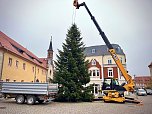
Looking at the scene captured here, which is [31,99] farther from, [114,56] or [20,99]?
[114,56]

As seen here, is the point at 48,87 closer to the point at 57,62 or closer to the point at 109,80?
the point at 57,62

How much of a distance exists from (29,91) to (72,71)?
6.04 m

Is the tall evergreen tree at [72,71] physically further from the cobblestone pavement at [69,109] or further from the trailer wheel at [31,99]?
the cobblestone pavement at [69,109]

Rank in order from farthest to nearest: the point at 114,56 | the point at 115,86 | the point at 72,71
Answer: the point at 72,71
the point at 115,86
the point at 114,56

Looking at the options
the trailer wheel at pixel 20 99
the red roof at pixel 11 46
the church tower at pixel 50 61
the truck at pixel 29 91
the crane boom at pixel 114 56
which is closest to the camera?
the truck at pixel 29 91

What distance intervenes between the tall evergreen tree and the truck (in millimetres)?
2546

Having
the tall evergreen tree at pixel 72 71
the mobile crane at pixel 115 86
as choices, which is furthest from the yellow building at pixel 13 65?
the mobile crane at pixel 115 86

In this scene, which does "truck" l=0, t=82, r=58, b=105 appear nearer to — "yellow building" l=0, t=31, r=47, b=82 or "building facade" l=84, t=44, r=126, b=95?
"yellow building" l=0, t=31, r=47, b=82

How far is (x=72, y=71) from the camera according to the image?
64.1ft

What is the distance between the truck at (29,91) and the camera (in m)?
15.4

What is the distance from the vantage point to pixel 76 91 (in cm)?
1859

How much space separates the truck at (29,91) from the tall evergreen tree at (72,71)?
8.35ft

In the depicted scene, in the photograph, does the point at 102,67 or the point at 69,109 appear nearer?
the point at 69,109

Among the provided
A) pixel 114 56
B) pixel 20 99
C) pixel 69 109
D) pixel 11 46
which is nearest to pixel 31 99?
pixel 20 99
